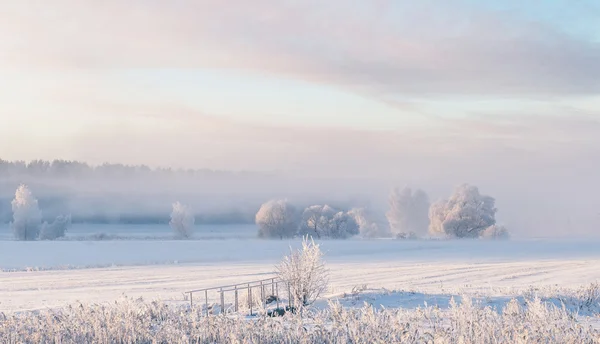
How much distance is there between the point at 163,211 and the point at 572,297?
16041 centimetres

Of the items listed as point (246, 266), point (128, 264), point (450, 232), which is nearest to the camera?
point (246, 266)

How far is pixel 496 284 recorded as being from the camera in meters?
38.6

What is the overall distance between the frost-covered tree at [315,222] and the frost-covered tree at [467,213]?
18.0 metres

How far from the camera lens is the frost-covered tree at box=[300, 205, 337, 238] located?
118250 mm

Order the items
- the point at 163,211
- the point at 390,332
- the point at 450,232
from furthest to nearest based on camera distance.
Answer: the point at 163,211 → the point at 450,232 → the point at 390,332

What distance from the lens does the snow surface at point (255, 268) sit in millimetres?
35188

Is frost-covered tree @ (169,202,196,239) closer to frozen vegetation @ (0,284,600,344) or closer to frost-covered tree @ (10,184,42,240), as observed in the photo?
frost-covered tree @ (10,184,42,240)

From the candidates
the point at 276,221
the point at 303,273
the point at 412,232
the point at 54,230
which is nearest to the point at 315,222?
the point at 276,221

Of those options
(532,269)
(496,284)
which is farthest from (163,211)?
(496,284)

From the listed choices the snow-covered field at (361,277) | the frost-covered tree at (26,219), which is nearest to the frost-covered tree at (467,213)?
the snow-covered field at (361,277)

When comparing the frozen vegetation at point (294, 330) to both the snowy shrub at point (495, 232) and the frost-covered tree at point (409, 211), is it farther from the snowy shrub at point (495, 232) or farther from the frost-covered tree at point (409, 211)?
the frost-covered tree at point (409, 211)

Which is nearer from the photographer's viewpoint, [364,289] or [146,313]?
[146,313]

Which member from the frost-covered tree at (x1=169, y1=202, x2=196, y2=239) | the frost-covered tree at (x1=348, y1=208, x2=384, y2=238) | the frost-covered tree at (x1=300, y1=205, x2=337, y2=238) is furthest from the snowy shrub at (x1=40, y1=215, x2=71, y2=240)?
the frost-covered tree at (x1=348, y1=208, x2=384, y2=238)

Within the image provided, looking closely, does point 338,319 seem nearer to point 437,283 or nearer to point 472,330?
point 472,330
